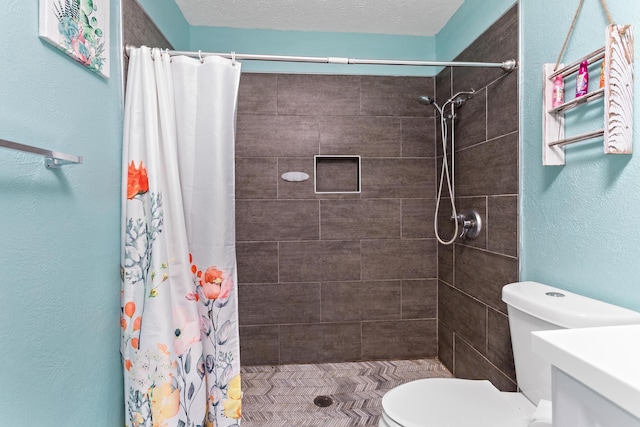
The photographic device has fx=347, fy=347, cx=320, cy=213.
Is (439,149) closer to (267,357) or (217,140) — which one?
(217,140)

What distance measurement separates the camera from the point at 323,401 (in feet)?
6.85

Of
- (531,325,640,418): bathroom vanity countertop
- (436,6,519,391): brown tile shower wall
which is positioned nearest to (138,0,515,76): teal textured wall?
(436,6,519,391): brown tile shower wall

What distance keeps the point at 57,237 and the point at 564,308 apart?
63.1 inches

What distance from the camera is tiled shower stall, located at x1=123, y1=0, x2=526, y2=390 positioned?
2438 millimetres

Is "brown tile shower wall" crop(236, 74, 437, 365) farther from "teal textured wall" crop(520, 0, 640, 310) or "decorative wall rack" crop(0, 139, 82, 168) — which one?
"decorative wall rack" crop(0, 139, 82, 168)

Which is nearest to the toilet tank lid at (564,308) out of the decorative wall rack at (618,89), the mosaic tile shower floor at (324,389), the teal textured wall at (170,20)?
the decorative wall rack at (618,89)

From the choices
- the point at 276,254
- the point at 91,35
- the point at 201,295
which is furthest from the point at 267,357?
the point at 91,35

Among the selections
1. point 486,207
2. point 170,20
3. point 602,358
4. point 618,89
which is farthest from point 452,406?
point 170,20

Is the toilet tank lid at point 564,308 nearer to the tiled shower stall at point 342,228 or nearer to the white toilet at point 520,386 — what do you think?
the white toilet at point 520,386

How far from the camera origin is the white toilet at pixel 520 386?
112 centimetres

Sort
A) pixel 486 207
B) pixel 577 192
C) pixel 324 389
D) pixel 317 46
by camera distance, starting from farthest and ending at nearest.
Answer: pixel 317 46, pixel 324 389, pixel 486 207, pixel 577 192

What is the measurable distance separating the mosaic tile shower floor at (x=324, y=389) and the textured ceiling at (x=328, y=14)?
240 centimetres

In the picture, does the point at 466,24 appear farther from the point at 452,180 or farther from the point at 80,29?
the point at 80,29

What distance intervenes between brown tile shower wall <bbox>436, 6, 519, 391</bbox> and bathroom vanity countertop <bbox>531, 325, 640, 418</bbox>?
35.1 inches
